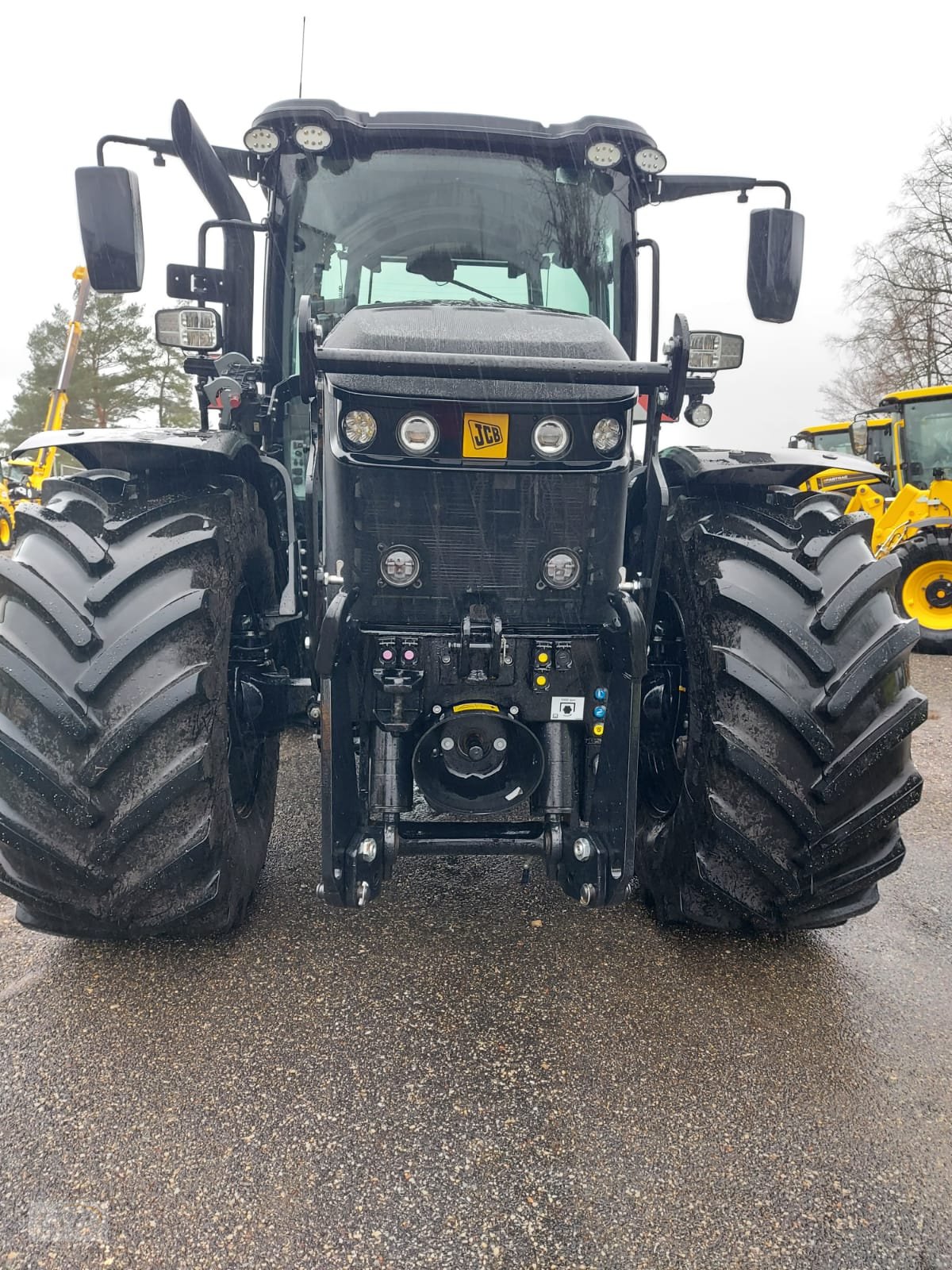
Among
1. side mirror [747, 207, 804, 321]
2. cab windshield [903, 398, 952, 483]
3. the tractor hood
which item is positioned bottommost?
cab windshield [903, 398, 952, 483]

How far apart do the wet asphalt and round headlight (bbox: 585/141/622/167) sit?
2594mm

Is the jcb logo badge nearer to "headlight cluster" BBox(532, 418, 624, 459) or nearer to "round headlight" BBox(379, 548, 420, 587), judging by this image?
"headlight cluster" BBox(532, 418, 624, 459)

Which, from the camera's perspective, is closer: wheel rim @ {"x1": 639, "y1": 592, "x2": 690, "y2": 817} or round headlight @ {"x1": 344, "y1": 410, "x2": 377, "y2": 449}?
round headlight @ {"x1": 344, "y1": 410, "x2": 377, "y2": 449}

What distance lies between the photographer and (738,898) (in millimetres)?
2336

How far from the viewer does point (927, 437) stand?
1021 centimetres

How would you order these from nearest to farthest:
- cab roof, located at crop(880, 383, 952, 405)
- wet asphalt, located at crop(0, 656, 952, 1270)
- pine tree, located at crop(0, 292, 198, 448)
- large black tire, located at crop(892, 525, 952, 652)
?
1. wet asphalt, located at crop(0, 656, 952, 1270)
2. large black tire, located at crop(892, 525, 952, 652)
3. cab roof, located at crop(880, 383, 952, 405)
4. pine tree, located at crop(0, 292, 198, 448)

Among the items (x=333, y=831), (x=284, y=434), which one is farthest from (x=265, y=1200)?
(x=284, y=434)

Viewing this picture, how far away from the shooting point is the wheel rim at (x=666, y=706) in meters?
2.80

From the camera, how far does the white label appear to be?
7.47 feet

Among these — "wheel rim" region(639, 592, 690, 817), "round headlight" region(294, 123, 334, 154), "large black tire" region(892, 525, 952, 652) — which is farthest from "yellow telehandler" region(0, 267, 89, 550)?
"wheel rim" region(639, 592, 690, 817)

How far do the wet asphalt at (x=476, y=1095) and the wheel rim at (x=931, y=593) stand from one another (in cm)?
645

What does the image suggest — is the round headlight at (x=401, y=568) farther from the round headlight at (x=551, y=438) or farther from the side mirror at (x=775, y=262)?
the side mirror at (x=775, y=262)

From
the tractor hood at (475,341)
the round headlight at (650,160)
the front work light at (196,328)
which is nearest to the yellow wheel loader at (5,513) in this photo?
the front work light at (196,328)

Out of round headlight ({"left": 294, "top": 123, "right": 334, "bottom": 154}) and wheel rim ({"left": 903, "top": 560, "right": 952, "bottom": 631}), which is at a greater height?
round headlight ({"left": 294, "top": 123, "right": 334, "bottom": 154})
